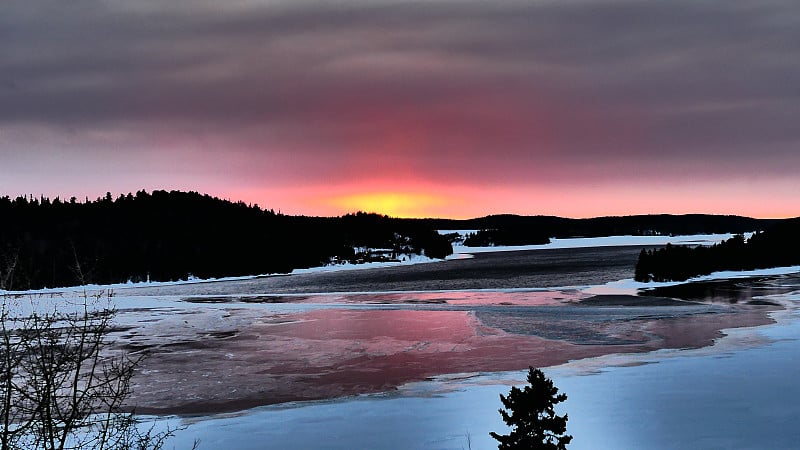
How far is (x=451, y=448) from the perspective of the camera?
13.4 meters

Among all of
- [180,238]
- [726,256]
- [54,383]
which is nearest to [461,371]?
[54,383]

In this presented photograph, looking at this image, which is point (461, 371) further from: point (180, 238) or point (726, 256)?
point (180, 238)

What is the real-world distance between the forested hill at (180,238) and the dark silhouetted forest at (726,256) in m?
73.3

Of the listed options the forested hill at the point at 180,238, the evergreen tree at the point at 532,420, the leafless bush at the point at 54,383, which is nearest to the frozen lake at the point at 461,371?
the leafless bush at the point at 54,383

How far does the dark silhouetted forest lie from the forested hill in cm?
7332

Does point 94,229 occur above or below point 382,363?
above

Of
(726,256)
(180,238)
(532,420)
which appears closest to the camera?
(532,420)

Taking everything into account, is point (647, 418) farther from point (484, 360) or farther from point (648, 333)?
point (648, 333)

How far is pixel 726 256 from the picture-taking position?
253 ft

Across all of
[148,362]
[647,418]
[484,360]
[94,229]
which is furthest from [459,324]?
[94,229]

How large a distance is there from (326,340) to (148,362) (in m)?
7.90

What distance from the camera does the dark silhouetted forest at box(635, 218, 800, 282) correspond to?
2474 inches

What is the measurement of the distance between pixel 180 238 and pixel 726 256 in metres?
98.8

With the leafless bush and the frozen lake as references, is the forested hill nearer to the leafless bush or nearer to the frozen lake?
the frozen lake
